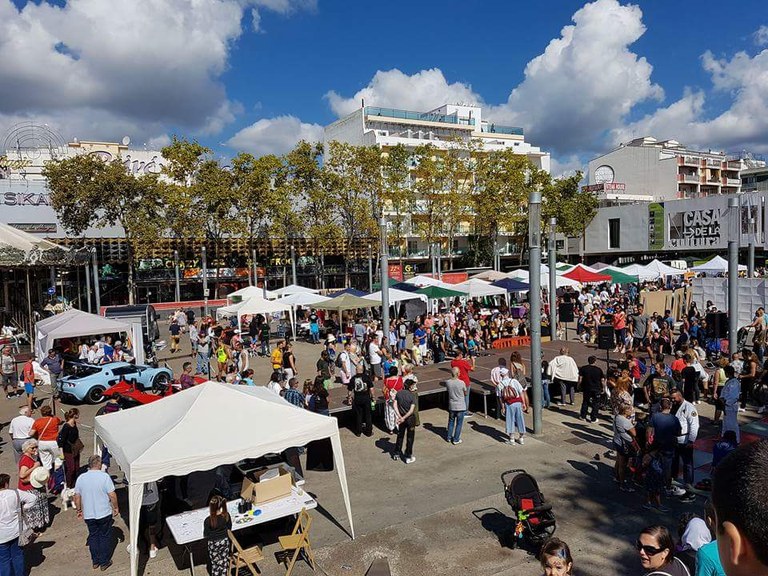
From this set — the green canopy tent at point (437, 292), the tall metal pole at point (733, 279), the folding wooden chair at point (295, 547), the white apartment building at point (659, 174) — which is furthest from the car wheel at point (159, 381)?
the white apartment building at point (659, 174)

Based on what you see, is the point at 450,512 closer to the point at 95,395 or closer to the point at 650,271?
the point at 95,395

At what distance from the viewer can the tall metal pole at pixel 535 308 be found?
453 inches

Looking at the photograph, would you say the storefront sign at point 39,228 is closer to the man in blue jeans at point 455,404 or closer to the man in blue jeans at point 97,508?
the man in blue jeans at point 455,404

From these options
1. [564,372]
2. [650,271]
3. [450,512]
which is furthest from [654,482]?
[650,271]

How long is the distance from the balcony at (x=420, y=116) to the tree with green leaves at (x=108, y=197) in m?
31.1

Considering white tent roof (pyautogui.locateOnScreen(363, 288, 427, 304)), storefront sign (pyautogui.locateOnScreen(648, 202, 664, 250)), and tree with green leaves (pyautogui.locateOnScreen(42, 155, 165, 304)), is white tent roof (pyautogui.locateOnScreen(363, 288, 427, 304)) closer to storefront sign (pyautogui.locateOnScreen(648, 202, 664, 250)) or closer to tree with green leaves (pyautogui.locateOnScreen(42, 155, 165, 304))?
tree with green leaves (pyautogui.locateOnScreen(42, 155, 165, 304))

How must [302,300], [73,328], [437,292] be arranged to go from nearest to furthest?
[73,328] → [437,292] → [302,300]

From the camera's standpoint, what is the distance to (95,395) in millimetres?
16000

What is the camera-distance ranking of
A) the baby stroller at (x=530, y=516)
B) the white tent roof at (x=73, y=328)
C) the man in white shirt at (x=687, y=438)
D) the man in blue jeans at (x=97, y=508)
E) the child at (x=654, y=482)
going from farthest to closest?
the white tent roof at (x=73, y=328), the man in white shirt at (x=687, y=438), the child at (x=654, y=482), the baby stroller at (x=530, y=516), the man in blue jeans at (x=97, y=508)

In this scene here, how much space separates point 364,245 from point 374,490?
4191 centimetres

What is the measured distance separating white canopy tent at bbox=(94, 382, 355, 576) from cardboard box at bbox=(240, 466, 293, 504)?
592 millimetres

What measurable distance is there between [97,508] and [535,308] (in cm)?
873

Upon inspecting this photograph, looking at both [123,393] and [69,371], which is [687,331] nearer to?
[123,393]

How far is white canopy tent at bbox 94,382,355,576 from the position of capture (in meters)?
6.47
